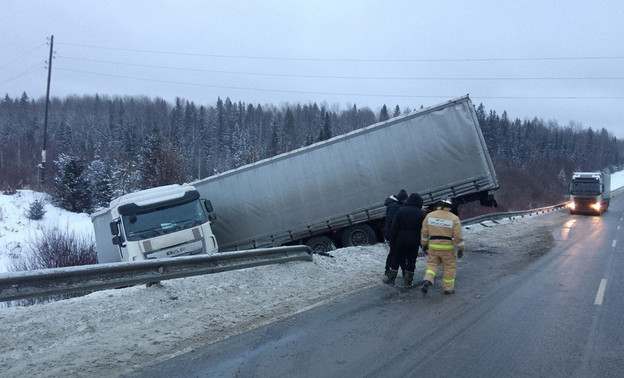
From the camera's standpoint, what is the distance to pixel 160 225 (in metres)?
11.2

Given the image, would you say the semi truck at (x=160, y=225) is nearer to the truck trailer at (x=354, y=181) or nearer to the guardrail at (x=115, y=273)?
the truck trailer at (x=354, y=181)

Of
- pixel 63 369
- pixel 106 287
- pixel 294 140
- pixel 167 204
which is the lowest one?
pixel 63 369

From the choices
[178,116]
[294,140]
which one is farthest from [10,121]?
[294,140]

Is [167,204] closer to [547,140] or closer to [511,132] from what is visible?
[511,132]

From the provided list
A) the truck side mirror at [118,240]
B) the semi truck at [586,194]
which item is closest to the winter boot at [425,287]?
the truck side mirror at [118,240]

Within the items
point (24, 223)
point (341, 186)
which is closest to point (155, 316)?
point (341, 186)

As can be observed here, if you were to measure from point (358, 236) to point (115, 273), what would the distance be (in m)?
9.06

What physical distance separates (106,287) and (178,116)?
117 m

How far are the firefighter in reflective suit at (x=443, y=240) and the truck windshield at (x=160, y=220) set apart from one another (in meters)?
6.62

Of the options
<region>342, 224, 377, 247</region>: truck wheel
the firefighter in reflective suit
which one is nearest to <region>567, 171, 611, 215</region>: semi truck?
<region>342, 224, 377, 247</region>: truck wheel

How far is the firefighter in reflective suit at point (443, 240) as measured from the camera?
7293 millimetres

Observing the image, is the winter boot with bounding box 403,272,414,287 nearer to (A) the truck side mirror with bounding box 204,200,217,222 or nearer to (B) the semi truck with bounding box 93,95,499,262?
(B) the semi truck with bounding box 93,95,499,262

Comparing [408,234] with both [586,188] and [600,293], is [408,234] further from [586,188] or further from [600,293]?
[586,188]

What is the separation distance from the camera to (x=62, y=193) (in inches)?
1206
